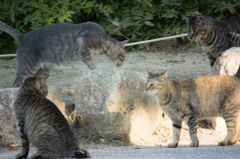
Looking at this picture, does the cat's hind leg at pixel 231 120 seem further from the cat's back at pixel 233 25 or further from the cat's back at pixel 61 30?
the cat's back at pixel 61 30

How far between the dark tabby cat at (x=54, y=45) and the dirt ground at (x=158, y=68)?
34cm

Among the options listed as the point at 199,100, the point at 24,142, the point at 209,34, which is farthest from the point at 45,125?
the point at 209,34

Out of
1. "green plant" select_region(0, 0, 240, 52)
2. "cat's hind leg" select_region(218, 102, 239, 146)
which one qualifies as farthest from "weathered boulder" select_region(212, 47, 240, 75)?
"green plant" select_region(0, 0, 240, 52)

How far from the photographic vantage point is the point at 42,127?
2982 mm

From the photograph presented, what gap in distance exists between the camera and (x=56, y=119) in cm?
302

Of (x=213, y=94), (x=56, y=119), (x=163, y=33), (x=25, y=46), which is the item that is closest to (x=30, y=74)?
(x=25, y=46)

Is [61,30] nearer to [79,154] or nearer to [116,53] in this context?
[116,53]

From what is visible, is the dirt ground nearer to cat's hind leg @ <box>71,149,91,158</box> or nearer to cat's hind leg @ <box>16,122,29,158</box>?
cat's hind leg @ <box>71,149,91,158</box>

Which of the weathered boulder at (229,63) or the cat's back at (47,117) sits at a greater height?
the weathered boulder at (229,63)

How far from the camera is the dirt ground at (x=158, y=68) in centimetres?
471

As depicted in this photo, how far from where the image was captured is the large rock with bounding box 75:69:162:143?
13.8ft

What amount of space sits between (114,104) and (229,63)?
5.85 feet

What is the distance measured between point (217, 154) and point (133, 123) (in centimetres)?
157

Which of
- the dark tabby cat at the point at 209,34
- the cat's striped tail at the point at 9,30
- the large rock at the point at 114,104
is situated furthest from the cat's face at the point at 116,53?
the cat's striped tail at the point at 9,30
